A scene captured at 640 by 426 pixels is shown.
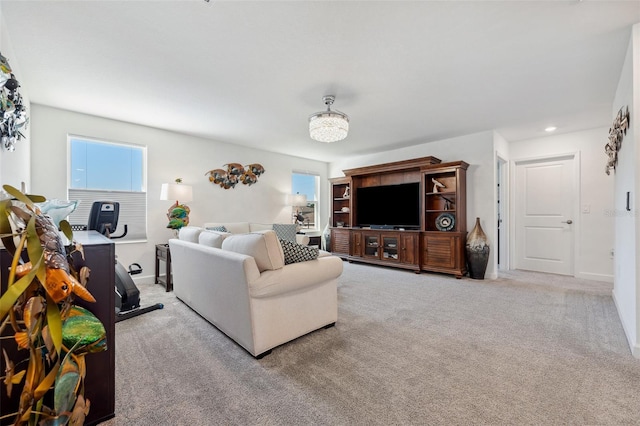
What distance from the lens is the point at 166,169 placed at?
4453 millimetres

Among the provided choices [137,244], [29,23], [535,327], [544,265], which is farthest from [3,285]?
[544,265]

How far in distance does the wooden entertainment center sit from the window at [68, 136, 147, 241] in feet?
12.2

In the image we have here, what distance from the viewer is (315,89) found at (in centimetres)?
297

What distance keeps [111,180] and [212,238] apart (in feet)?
8.20

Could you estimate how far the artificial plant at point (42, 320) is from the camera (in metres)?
0.77

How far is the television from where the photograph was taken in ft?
16.8

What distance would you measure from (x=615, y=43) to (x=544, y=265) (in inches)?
150

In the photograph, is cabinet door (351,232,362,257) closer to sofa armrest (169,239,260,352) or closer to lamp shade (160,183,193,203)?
lamp shade (160,183,193,203)

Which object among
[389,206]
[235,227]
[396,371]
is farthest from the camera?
[389,206]

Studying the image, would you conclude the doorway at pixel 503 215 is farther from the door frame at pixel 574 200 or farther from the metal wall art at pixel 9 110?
the metal wall art at pixel 9 110

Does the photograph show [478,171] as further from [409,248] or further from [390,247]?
[390,247]

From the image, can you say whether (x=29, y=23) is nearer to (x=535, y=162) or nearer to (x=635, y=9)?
(x=635, y=9)

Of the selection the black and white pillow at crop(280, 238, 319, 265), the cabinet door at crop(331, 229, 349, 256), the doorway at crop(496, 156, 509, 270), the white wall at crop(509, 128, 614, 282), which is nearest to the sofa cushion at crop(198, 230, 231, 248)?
the black and white pillow at crop(280, 238, 319, 265)

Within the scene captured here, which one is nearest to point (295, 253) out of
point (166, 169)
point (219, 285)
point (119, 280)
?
point (219, 285)
